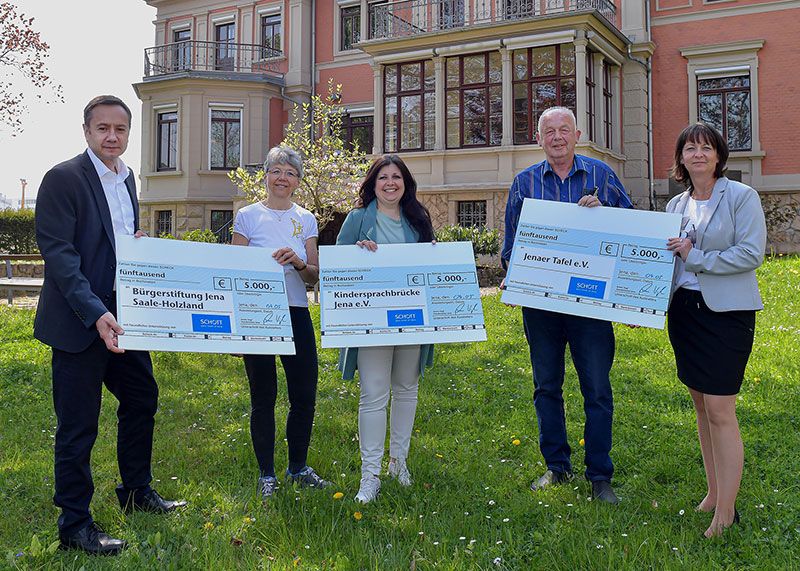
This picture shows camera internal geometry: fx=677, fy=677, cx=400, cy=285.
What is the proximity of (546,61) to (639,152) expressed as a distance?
395 centimetres

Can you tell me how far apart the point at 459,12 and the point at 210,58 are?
10.8 metres

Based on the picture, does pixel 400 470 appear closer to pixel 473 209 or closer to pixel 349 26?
pixel 473 209

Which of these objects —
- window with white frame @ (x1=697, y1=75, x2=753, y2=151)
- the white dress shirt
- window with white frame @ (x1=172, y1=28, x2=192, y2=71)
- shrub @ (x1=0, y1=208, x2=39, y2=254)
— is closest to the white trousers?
the white dress shirt

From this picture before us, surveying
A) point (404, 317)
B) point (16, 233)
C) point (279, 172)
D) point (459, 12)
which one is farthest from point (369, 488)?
point (16, 233)

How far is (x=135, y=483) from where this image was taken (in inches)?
161

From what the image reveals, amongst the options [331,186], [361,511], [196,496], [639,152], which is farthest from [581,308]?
[639,152]

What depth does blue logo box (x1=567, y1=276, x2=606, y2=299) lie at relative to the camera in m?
4.13

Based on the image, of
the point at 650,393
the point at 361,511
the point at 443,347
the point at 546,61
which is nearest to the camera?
the point at 361,511

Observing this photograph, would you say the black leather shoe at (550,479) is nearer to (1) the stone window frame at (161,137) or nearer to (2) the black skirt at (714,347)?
(2) the black skirt at (714,347)

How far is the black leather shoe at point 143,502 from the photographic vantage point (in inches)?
160

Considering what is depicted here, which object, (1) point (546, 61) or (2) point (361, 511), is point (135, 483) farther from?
(1) point (546, 61)

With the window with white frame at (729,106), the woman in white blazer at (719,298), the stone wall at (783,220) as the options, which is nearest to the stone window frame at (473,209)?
the window with white frame at (729,106)

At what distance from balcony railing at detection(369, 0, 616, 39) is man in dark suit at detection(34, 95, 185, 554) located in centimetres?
1647

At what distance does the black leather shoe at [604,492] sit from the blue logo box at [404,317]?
4.85 ft
